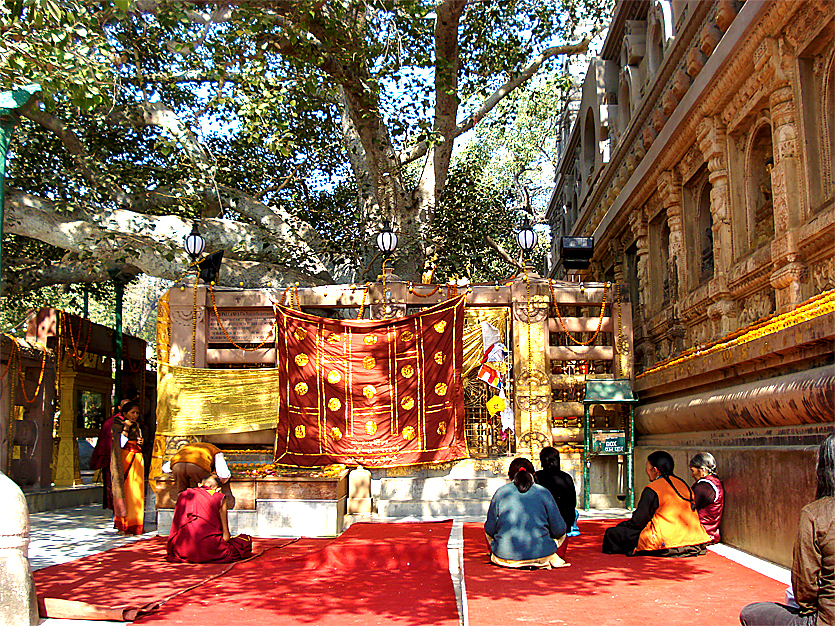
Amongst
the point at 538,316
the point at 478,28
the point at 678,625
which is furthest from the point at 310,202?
the point at 678,625

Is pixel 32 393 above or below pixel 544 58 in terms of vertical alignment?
below

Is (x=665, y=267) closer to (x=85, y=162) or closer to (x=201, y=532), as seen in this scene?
(x=201, y=532)

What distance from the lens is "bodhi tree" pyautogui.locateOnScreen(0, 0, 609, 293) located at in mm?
11961

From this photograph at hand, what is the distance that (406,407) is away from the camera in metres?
10.2

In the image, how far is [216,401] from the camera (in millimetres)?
10453

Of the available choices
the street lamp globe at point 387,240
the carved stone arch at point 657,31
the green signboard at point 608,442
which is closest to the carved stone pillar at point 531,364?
the green signboard at point 608,442

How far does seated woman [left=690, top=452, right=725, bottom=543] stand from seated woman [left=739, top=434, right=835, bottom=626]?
4.08 m

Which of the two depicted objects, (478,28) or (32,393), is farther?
(478,28)

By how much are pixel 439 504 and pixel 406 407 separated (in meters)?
1.32

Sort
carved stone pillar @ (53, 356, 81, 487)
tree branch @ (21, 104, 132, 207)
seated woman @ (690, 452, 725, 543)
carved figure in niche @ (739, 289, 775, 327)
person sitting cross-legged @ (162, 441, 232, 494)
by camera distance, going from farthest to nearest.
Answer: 1. carved stone pillar @ (53, 356, 81, 487)
2. tree branch @ (21, 104, 132, 207)
3. carved figure in niche @ (739, 289, 775, 327)
4. person sitting cross-legged @ (162, 441, 232, 494)
5. seated woman @ (690, 452, 725, 543)

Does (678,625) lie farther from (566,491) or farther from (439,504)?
(439,504)

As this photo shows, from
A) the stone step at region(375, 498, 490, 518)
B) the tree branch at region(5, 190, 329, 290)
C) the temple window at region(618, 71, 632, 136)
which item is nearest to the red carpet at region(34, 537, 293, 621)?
the stone step at region(375, 498, 490, 518)

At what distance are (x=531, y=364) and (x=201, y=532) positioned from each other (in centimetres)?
515

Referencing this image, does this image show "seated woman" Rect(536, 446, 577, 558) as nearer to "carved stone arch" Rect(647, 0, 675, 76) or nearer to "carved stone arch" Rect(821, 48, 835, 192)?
"carved stone arch" Rect(821, 48, 835, 192)
